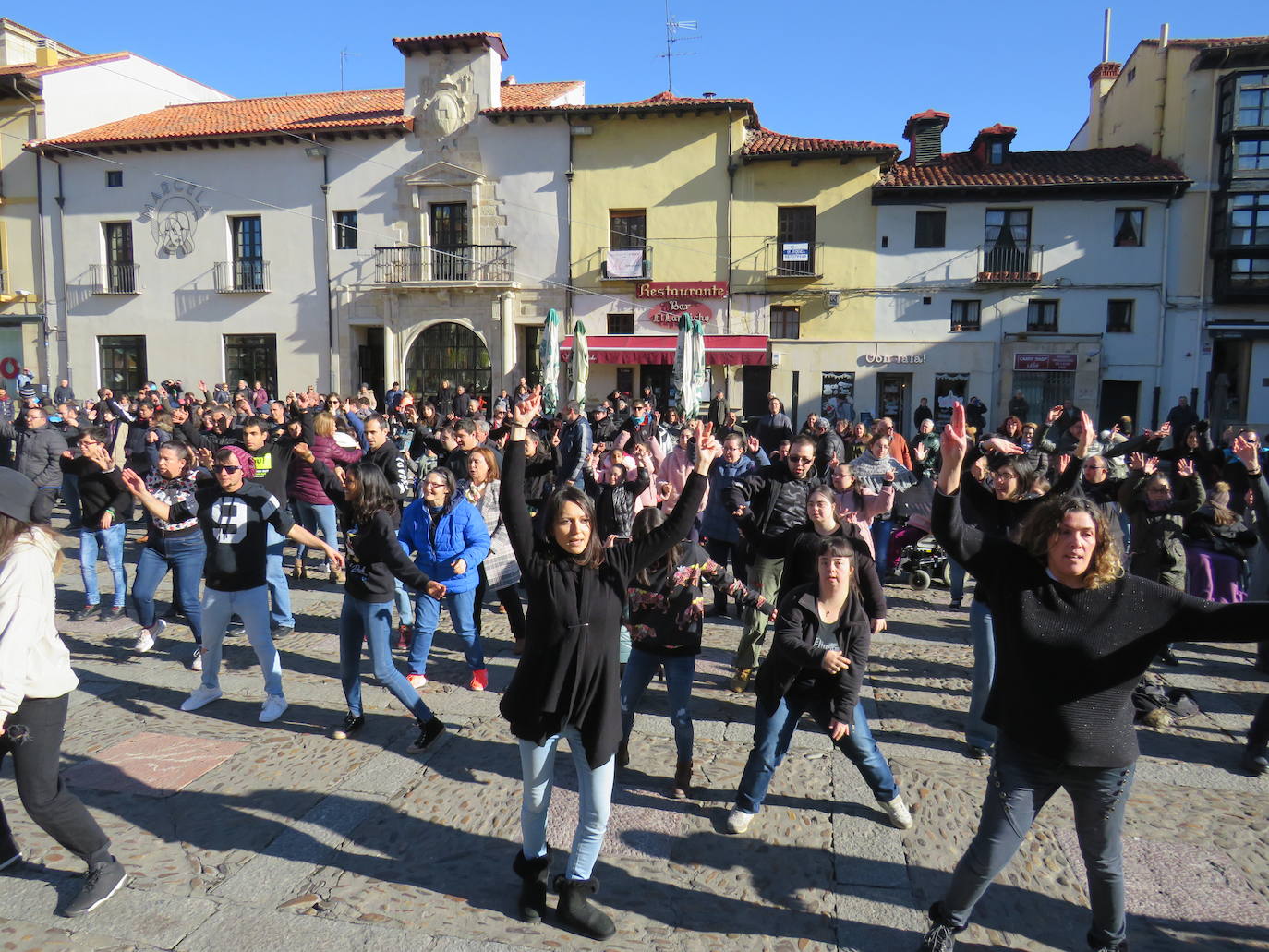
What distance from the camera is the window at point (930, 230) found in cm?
2195

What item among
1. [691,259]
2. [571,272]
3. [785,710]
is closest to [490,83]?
[571,272]

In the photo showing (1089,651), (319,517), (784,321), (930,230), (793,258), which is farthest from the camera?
(784,321)

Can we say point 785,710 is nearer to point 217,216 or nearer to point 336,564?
point 336,564

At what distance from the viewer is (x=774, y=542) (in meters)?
5.71

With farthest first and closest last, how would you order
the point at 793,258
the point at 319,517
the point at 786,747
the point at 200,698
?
the point at 793,258
the point at 319,517
the point at 200,698
the point at 786,747

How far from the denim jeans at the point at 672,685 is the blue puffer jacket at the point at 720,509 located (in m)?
2.84

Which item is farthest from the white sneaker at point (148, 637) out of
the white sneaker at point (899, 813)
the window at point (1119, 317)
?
the window at point (1119, 317)

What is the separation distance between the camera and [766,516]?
5902mm

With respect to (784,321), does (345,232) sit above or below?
above

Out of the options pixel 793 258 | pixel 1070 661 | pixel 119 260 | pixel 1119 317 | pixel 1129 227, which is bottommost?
pixel 1070 661

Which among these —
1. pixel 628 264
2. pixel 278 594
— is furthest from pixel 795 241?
pixel 278 594

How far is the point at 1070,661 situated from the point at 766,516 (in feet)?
10.5

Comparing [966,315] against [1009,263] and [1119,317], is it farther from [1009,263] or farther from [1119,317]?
[1119,317]

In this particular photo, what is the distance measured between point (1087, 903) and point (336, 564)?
4.11 meters
